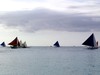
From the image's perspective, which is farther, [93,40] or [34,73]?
[93,40]

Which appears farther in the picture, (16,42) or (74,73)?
(16,42)

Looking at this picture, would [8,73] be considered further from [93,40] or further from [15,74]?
[93,40]

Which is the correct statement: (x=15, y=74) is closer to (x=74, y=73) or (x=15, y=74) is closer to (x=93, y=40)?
(x=74, y=73)

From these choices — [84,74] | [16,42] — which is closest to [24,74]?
[84,74]

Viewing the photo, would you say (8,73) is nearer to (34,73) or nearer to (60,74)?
(34,73)

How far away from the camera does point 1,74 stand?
48.8 metres

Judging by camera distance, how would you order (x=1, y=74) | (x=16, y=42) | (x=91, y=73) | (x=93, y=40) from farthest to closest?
(x=16, y=42) → (x=93, y=40) → (x=91, y=73) → (x=1, y=74)

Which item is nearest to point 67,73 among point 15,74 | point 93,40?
point 15,74

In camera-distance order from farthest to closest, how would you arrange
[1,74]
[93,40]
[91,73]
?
[93,40]
[91,73]
[1,74]

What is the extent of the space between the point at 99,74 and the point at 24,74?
11964 millimetres

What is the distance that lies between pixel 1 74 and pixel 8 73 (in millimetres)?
1739

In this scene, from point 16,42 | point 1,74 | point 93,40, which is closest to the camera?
point 1,74

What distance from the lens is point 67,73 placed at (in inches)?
1996

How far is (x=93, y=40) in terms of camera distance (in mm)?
134750
